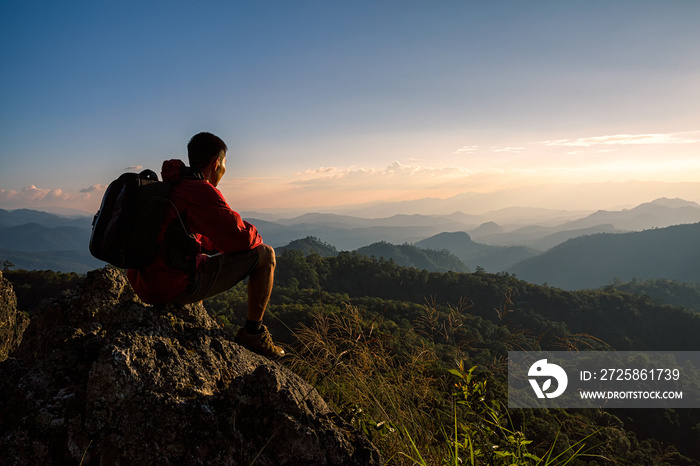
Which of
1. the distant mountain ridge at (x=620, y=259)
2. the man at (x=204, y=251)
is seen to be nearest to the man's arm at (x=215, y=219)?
the man at (x=204, y=251)

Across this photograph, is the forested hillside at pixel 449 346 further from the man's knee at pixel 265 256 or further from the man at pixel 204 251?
the man's knee at pixel 265 256

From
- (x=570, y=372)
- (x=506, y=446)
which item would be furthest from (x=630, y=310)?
(x=506, y=446)

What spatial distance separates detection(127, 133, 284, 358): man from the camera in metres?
2.43

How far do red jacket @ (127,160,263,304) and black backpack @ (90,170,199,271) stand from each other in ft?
0.19

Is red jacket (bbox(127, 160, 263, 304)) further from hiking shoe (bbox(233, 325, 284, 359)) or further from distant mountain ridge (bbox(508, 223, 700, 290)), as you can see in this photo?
distant mountain ridge (bbox(508, 223, 700, 290))

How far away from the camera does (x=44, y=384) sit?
1.99 metres

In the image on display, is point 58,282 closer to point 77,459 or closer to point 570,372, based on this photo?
point 77,459

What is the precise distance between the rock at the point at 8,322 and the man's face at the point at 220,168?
3193mm

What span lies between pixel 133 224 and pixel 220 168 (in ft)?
2.49

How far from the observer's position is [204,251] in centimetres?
287

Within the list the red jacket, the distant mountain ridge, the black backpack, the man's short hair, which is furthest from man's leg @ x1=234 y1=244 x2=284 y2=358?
the distant mountain ridge

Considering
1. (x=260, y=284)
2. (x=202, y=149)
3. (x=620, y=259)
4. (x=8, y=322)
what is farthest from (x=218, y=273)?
(x=620, y=259)

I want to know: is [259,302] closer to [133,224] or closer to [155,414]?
[133,224]

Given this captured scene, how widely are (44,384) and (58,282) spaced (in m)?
43.2
